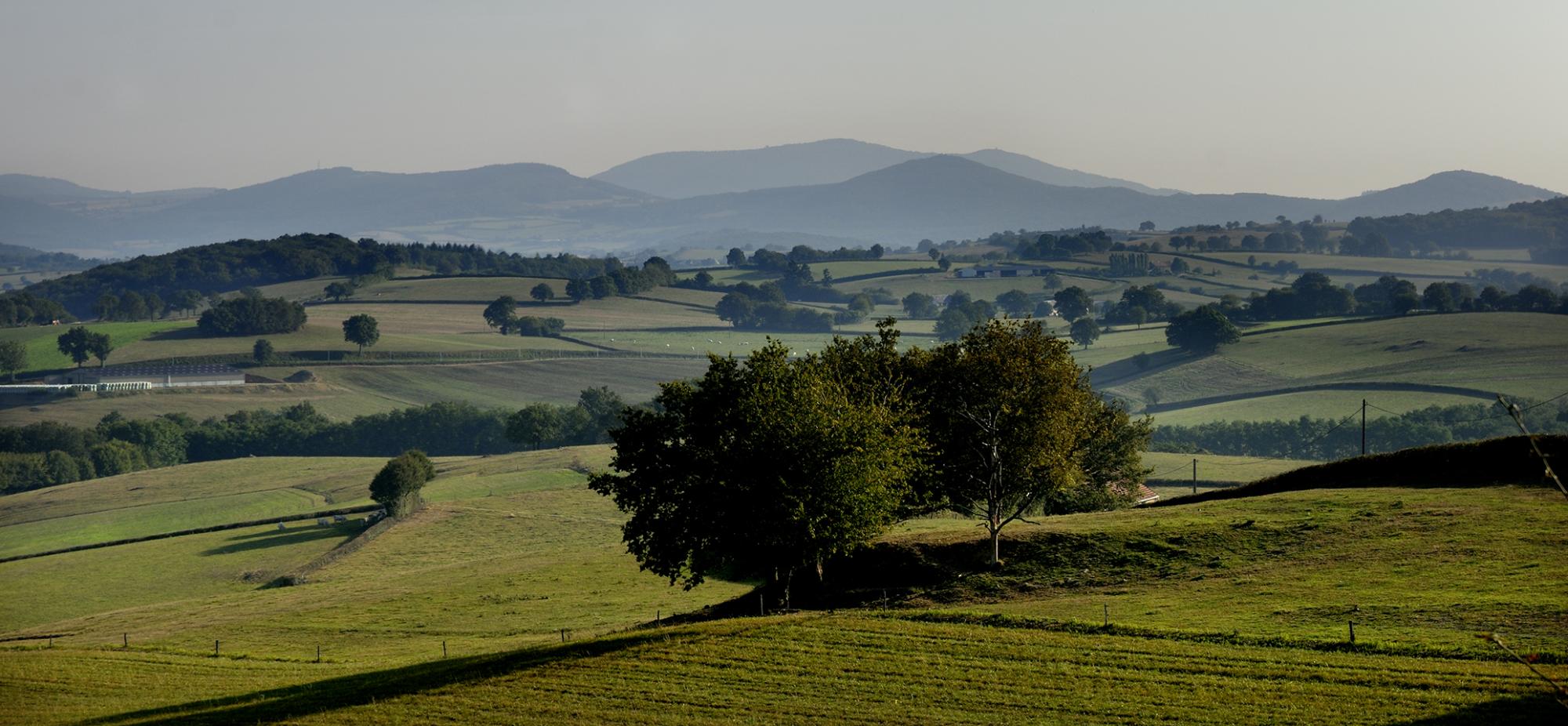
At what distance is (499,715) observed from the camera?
3875 centimetres

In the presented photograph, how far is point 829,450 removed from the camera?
4981 centimetres

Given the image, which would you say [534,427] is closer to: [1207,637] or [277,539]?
[277,539]

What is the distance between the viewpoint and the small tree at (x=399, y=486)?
114 metres

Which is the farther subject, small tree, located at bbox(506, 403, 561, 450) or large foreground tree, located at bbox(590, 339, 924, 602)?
small tree, located at bbox(506, 403, 561, 450)

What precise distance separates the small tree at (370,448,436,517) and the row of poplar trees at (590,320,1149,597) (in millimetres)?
63985

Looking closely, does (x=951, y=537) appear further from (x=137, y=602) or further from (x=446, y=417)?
(x=446, y=417)

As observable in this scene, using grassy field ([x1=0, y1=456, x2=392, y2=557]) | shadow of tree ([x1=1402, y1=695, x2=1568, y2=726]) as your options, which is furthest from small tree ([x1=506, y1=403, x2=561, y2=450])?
shadow of tree ([x1=1402, y1=695, x2=1568, y2=726])

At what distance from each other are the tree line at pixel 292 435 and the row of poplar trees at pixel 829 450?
4651 inches

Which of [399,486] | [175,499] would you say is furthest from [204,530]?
[175,499]

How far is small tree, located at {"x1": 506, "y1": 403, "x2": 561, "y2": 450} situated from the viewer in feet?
559

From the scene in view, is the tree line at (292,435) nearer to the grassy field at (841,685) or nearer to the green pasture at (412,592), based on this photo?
the green pasture at (412,592)

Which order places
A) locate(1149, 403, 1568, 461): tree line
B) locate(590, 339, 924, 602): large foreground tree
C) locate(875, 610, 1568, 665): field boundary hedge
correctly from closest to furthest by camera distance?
locate(875, 610, 1568, 665): field boundary hedge
locate(590, 339, 924, 602): large foreground tree
locate(1149, 403, 1568, 461): tree line

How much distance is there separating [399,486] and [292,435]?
83045mm

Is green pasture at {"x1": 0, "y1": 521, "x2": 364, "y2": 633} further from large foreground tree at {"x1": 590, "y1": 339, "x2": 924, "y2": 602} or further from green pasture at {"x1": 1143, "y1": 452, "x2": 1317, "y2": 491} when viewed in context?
green pasture at {"x1": 1143, "y1": 452, "x2": 1317, "y2": 491}
